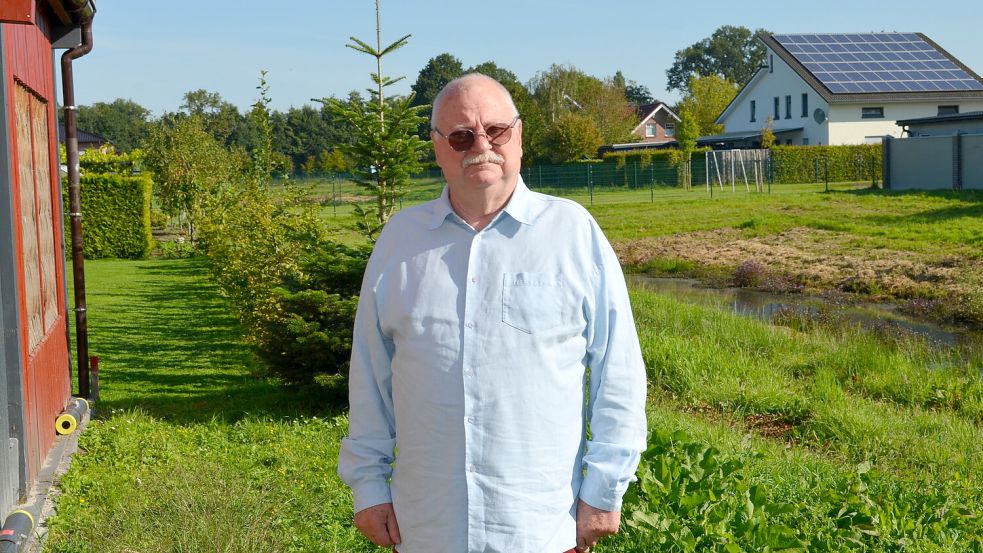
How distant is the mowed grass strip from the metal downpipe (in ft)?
1.40

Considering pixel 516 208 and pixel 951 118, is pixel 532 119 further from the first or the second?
pixel 516 208

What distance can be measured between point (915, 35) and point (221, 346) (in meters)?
46.7

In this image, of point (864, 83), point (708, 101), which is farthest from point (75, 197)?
point (708, 101)

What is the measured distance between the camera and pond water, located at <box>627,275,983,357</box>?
13.1m

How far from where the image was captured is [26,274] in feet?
20.2

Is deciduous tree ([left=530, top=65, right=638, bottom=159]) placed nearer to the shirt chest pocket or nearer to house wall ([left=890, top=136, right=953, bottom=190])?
house wall ([left=890, top=136, right=953, bottom=190])

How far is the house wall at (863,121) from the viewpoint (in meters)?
50.3

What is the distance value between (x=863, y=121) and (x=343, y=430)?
48.1 metres

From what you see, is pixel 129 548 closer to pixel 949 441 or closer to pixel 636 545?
pixel 636 545

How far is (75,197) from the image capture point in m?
8.69

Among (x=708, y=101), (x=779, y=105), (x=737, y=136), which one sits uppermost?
(x=708, y=101)

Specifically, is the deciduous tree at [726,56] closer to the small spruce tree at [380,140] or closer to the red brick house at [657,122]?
the red brick house at [657,122]

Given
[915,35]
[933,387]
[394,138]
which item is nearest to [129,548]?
[394,138]

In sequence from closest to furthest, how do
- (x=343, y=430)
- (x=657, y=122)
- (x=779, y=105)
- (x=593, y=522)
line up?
1. (x=593, y=522)
2. (x=343, y=430)
3. (x=779, y=105)
4. (x=657, y=122)
